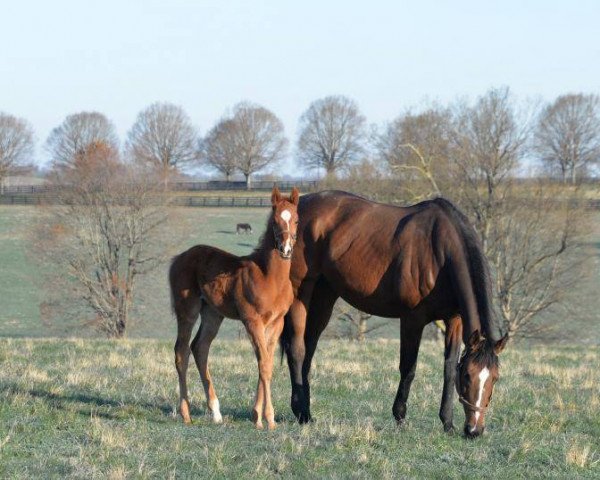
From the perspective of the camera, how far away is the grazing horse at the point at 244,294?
7282 mm

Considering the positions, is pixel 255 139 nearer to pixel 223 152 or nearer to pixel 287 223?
pixel 223 152

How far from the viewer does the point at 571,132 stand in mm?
61344

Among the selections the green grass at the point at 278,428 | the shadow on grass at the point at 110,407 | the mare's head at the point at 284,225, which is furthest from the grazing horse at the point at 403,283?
the mare's head at the point at 284,225

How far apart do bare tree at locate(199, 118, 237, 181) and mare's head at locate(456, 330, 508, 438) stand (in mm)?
73509

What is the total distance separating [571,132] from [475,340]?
58487 millimetres

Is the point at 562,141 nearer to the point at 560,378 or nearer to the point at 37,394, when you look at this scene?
the point at 560,378

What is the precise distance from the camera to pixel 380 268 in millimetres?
7957

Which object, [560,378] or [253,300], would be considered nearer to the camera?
[253,300]

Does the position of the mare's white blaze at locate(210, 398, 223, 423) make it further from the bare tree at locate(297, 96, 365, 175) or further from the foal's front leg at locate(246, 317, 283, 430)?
the bare tree at locate(297, 96, 365, 175)

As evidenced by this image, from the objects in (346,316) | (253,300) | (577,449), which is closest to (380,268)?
(253,300)

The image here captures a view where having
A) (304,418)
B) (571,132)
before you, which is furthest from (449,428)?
(571,132)

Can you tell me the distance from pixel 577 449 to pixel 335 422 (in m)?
2.22

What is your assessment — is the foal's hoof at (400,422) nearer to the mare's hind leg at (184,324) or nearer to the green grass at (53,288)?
the mare's hind leg at (184,324)

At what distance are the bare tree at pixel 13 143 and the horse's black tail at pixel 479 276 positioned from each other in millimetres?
69426
